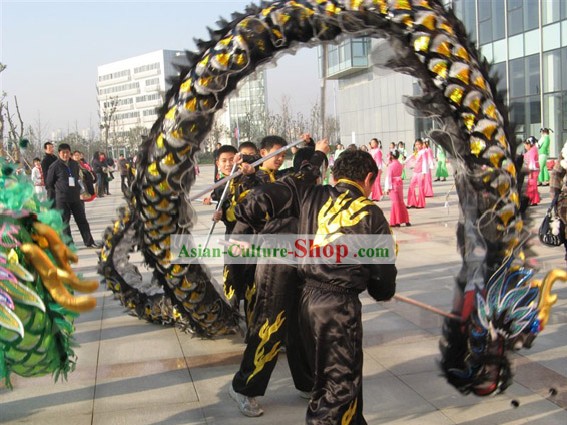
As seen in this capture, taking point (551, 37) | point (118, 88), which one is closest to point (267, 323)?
point (551, 37)

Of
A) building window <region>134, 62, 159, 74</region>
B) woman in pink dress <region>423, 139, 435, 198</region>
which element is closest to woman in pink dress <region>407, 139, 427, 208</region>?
woman in pink dress <region>423, 139, 435, 198</region>

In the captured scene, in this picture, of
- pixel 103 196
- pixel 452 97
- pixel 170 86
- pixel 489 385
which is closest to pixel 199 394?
pixel 489 385

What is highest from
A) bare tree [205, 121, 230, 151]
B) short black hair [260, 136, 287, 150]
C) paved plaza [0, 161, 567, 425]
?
bare tree [205, 121, 230, 151]

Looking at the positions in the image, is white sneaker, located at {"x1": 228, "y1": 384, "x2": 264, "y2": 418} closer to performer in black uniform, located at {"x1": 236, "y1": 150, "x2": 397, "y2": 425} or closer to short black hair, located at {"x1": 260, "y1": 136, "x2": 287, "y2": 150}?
performer in black uniform, located at {"x1": 236, "y1": 150, "x2": 397, "y2": 425}

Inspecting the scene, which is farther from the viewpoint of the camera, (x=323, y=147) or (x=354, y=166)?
(x=323, y=147)

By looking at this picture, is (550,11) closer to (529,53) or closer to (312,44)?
(529,53)

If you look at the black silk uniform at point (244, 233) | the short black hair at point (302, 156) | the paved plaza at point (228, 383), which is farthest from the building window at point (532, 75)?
the short black hair at point (302, 156)

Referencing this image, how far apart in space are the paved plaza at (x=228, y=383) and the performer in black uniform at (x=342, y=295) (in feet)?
2.47

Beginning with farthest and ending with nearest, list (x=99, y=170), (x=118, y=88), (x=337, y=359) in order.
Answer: (x=118, y=88)
(x=99, y=170)
(x=337, y=359)

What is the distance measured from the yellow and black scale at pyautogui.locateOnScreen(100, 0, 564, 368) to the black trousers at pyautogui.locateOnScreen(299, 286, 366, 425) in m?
0.84

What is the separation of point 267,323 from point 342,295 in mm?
916

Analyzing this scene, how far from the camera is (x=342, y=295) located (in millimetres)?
3062

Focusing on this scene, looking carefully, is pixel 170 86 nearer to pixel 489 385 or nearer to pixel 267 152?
pixel 267 152

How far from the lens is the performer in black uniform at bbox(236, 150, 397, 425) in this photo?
9.91 feet
